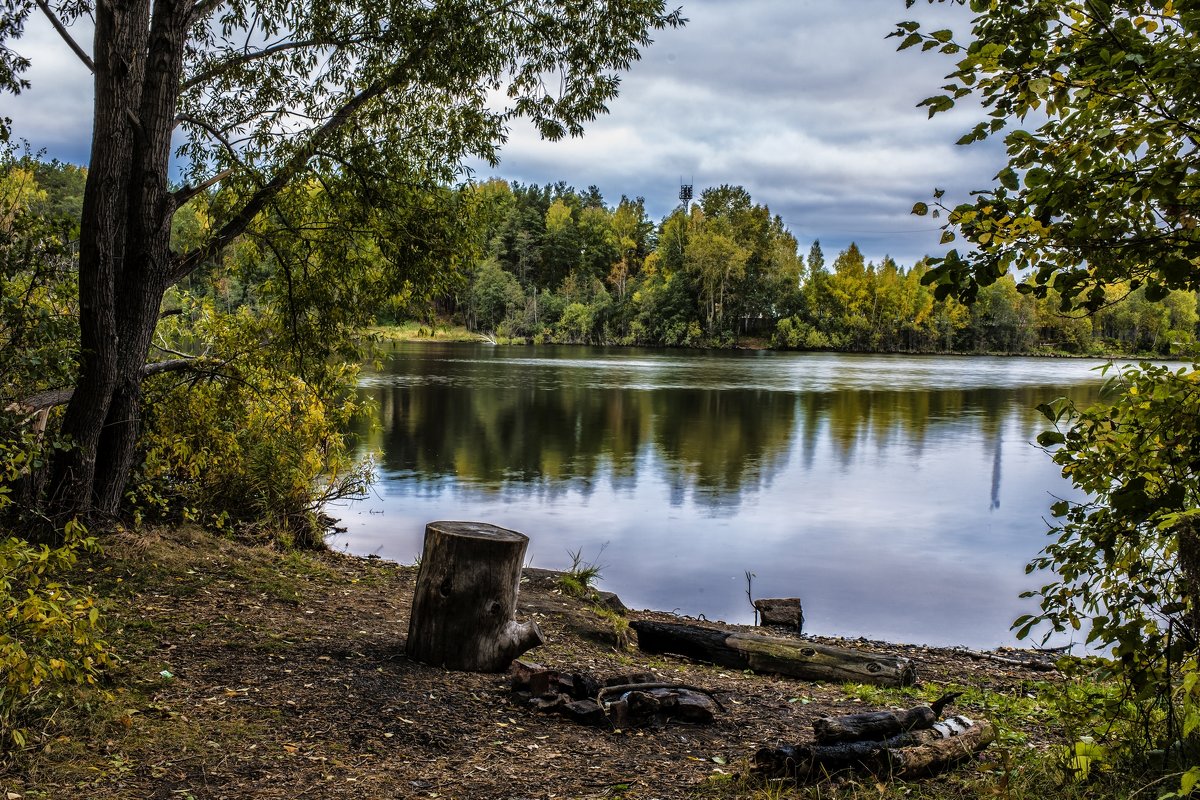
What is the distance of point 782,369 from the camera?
70.1m

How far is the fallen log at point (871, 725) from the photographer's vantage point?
4.65m

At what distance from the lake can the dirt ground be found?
3.30 meters

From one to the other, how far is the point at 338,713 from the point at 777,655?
4.20 m

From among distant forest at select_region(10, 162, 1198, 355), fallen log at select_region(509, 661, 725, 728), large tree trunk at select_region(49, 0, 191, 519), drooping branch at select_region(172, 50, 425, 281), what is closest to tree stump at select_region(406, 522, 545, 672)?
fallen log at select_region(509, 661, 725, 728)

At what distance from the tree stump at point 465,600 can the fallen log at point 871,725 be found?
2.53 meters

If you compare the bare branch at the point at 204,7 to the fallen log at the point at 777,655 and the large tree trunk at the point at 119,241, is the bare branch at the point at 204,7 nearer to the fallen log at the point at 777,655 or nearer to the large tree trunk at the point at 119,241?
the large tree trunk at the point at 119,241

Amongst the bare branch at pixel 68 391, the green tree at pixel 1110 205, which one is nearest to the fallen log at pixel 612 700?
the green tree at pixel 1110 205

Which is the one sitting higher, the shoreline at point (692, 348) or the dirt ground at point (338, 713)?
the shoreline at point (692, 348)

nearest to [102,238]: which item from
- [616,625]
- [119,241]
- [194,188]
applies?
[119,241]

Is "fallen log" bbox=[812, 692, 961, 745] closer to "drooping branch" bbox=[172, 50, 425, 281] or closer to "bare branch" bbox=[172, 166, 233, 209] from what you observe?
"drooping branch" bbox=[172, 50, 425, 281]

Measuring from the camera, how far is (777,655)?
783 centimetres

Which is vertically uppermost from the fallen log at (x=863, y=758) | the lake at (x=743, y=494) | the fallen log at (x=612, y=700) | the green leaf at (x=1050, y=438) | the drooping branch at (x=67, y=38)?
the drooping branch at (x=67, y=38)

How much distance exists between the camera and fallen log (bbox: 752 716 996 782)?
4406 mm

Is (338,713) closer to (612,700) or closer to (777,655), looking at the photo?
(612,700)
